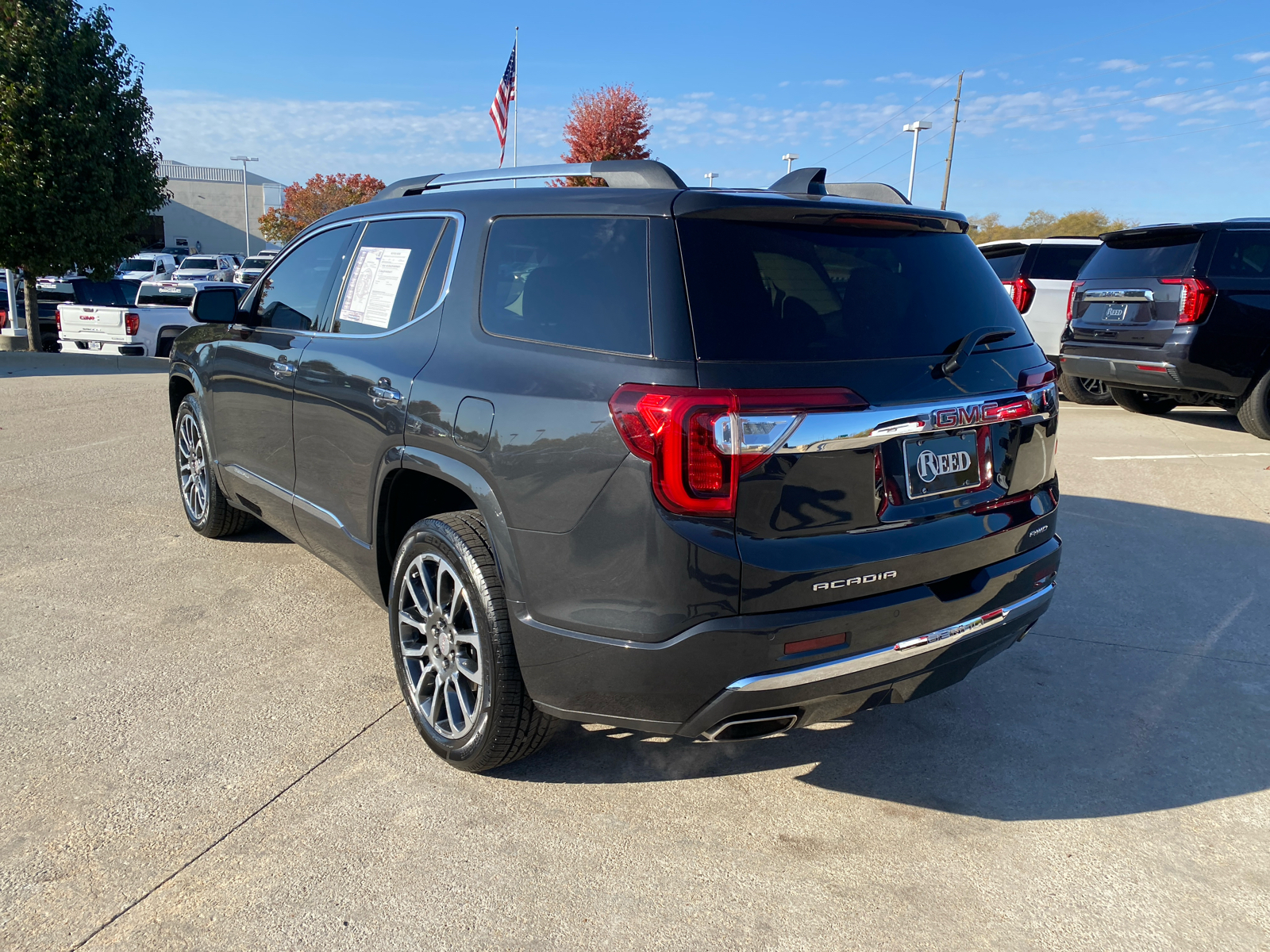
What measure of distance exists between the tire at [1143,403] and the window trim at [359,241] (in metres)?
9.63

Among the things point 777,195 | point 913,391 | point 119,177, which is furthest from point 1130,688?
point 119,177

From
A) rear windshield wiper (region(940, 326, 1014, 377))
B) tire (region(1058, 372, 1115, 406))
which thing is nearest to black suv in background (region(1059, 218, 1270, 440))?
tire (region(1058, 372, 1115, 406))

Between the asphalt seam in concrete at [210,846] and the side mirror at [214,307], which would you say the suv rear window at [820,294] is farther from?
the side mirror at [214,307]

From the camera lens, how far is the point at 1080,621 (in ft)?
15.0

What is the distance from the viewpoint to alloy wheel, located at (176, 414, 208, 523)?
5.45 m

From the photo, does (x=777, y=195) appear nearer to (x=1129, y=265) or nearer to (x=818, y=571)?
(x=818, y=571)

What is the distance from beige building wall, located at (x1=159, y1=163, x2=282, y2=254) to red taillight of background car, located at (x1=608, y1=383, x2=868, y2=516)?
2851 inches

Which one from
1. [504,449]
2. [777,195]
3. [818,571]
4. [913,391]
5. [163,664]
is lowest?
[163,664]

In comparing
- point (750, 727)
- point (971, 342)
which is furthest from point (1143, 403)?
point (750, 727)

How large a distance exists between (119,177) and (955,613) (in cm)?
1926

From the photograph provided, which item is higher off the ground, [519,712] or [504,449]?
[504,449]

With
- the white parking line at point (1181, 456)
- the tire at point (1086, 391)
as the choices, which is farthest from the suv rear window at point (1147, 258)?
the tire at point (1086, 391)

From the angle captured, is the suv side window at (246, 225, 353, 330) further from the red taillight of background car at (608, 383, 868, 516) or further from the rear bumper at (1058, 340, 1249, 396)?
the rear bumper at (1058, 340, 1249, 396)

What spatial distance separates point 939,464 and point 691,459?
81 centimetres
